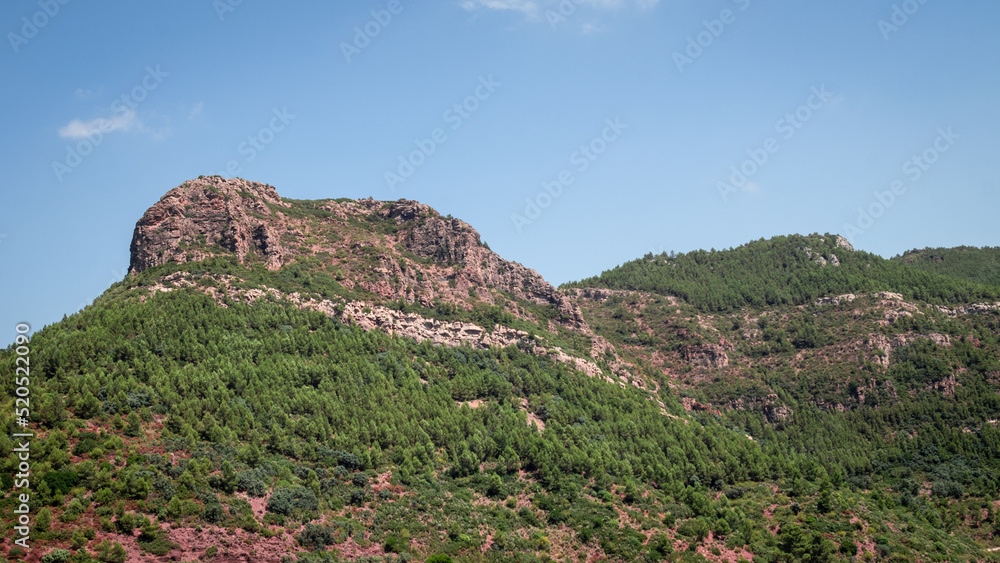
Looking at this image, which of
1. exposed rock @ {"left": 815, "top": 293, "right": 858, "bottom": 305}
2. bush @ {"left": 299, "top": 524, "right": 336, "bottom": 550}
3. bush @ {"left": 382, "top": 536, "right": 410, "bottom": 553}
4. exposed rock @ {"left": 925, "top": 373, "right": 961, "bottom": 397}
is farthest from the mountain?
exposed rock @ {"left": 925, "top": 373, "right": 961, "bottom": 397}

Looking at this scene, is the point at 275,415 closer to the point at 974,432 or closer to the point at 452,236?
the point at 452,236

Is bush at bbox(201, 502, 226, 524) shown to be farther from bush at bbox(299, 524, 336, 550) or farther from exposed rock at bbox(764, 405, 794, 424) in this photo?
exposed rock at bbox(764, 405, 794, 424)

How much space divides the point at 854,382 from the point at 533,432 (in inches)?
2338

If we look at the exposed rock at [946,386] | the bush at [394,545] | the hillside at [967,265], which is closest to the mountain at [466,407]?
the bush at [394,545]

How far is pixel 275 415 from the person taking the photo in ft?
273

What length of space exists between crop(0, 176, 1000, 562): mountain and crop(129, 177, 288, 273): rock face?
1.61 ft

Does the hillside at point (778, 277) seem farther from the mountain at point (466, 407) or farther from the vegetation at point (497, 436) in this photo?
the vegetation at point (497, 436)

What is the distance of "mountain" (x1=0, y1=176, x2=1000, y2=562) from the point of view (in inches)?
2621

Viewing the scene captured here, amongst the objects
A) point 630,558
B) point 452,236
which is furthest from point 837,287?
point 630,558

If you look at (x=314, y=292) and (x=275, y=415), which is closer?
(x=275, y=415)

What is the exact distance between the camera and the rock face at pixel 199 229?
111394mm

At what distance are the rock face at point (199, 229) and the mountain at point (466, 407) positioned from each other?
49cm

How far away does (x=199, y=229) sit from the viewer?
380 feet

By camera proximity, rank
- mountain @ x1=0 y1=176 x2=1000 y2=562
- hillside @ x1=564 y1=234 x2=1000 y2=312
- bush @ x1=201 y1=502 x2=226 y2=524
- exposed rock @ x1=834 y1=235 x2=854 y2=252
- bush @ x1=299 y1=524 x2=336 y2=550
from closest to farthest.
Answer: bush @ x1=201 y1=502 x2=226 y2=524 < bush @ x1=299 y1=524 x2=336 y2=550 < mountain @ x1=0 y1=176 x2=1000 y2=562 < hillside @ x1=564 y1=234 x2=1000 y2=312 < exposed rock @ x1=834 y1=235 x2=854 y2=252
